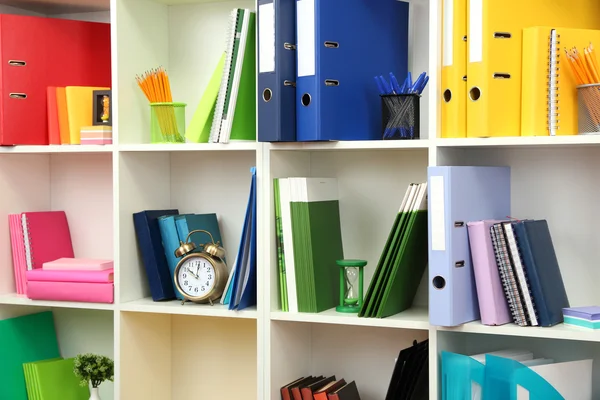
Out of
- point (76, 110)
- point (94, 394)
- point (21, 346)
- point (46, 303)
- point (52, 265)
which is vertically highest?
point (76, 110)

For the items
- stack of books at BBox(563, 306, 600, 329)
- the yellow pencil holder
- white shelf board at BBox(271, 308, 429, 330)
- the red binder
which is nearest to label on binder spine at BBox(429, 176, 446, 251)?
white shelf board at BBox(271, 308, 429, 330)

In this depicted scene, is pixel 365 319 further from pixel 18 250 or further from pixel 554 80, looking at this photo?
pixel 18 250

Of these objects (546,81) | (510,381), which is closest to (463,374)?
(510,381)

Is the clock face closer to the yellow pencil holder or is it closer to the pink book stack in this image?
the pink book stack

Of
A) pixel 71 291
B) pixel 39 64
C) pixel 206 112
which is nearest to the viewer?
pixel 206 112

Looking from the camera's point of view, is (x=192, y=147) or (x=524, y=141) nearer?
(x=524, y=141)

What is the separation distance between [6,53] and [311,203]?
0.96 metres

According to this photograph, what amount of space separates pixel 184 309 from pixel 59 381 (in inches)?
21.6

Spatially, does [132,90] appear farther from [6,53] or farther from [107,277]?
[107,277]

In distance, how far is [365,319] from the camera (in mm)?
1909

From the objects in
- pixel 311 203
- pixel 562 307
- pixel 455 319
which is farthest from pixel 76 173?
pixel 562 307

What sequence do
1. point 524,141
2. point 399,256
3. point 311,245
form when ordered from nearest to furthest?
point 524,141 → point 399,256 → point 311,245

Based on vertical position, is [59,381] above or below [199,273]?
below

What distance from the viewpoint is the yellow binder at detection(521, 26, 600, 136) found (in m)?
1.75
